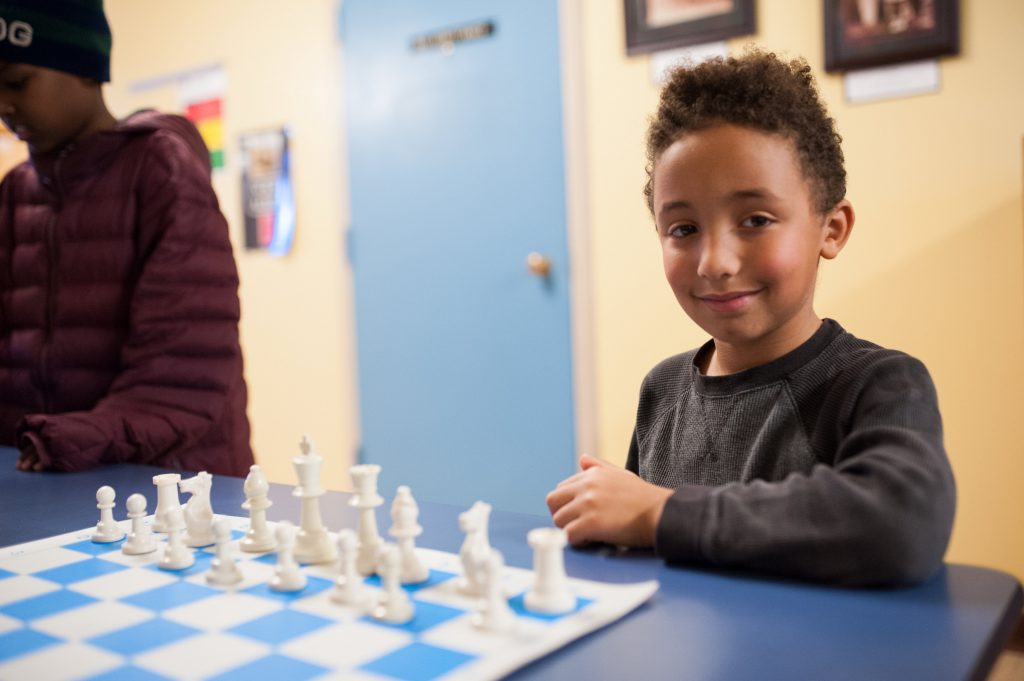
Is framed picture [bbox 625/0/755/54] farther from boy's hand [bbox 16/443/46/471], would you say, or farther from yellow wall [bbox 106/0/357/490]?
boy's hand [bbox 16/443/46/471]

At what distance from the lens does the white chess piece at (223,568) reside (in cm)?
86

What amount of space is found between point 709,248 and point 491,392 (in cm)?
235

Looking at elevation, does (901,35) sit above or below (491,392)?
above

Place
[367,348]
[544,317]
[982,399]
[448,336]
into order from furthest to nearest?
[367,348]
[448,336]
[544,317]
[982,399]

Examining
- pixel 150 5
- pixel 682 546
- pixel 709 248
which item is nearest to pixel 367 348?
pixel 150 5

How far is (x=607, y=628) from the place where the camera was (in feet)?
2.39

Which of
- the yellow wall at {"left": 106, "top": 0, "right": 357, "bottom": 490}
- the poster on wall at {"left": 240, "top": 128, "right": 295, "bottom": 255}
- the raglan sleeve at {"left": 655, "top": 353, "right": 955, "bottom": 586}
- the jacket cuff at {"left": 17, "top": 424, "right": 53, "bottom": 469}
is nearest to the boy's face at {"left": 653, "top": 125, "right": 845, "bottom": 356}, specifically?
the raglan sleeve at {"left": 655, "top": 353, "right": 955, "bottom": 586}

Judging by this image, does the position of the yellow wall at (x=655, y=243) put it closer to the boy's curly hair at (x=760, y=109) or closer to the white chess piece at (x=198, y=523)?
the boy's curly hair at (x=760, y=109)

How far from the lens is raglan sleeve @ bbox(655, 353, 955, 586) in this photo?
31.8 inches

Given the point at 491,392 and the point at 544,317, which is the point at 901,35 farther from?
the point at 491,392

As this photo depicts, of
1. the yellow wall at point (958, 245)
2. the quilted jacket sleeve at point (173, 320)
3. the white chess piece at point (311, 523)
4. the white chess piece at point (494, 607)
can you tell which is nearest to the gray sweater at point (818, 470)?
the white chess piece at point (494, 607)

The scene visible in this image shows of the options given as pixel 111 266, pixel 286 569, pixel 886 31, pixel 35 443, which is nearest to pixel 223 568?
pixel 286 569

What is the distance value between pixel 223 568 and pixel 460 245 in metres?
2.73

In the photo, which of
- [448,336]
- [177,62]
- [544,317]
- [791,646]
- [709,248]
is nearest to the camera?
[791,646]
